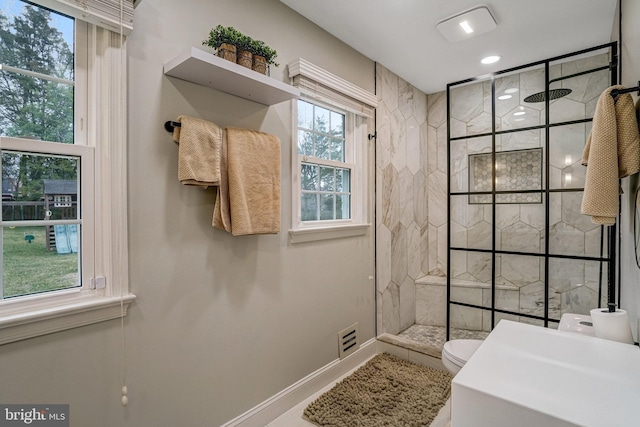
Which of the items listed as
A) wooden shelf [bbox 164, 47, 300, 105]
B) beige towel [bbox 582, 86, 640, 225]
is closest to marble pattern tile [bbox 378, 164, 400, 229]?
wooden shelf [bbox 164, 47, 300, 105]

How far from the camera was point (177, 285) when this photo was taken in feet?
4.83

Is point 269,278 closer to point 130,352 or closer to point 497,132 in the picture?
point 130,352

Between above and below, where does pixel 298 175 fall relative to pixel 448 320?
above

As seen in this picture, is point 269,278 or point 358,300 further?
point 358,300

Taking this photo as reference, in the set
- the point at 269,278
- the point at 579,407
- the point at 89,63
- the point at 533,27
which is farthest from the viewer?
the point at 533,27

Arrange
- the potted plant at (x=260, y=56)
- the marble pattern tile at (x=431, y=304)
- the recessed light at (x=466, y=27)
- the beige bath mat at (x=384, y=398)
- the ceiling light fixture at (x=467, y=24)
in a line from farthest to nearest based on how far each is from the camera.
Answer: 1. the marble pattern tile at (x=431, y=304)
2. the recessed light at (x=466, y=27)
3. the ceiling light fixture at (x=467, y=24)
4. the beige bath mat at (x=384, y=398)
5. the potted plant at (x=260, y=56)

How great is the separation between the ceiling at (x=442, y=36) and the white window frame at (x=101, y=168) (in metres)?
1.14

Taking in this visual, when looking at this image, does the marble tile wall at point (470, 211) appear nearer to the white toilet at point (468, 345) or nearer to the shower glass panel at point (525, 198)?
the shower glass panel at point (525, 198)

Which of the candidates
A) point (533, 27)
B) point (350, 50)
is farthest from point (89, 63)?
point (533, 27)

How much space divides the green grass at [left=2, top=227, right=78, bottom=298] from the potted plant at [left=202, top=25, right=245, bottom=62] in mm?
1013

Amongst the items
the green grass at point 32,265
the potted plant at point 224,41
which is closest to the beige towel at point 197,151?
the potted plant at point 224,41

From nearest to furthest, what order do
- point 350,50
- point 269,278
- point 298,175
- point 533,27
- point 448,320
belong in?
1. point 269,278
2. point 298,175
3. point 533,27
4. point 350,50
5. point 448,320

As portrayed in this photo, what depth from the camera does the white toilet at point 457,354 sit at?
174 centimetres

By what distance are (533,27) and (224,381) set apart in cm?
293
